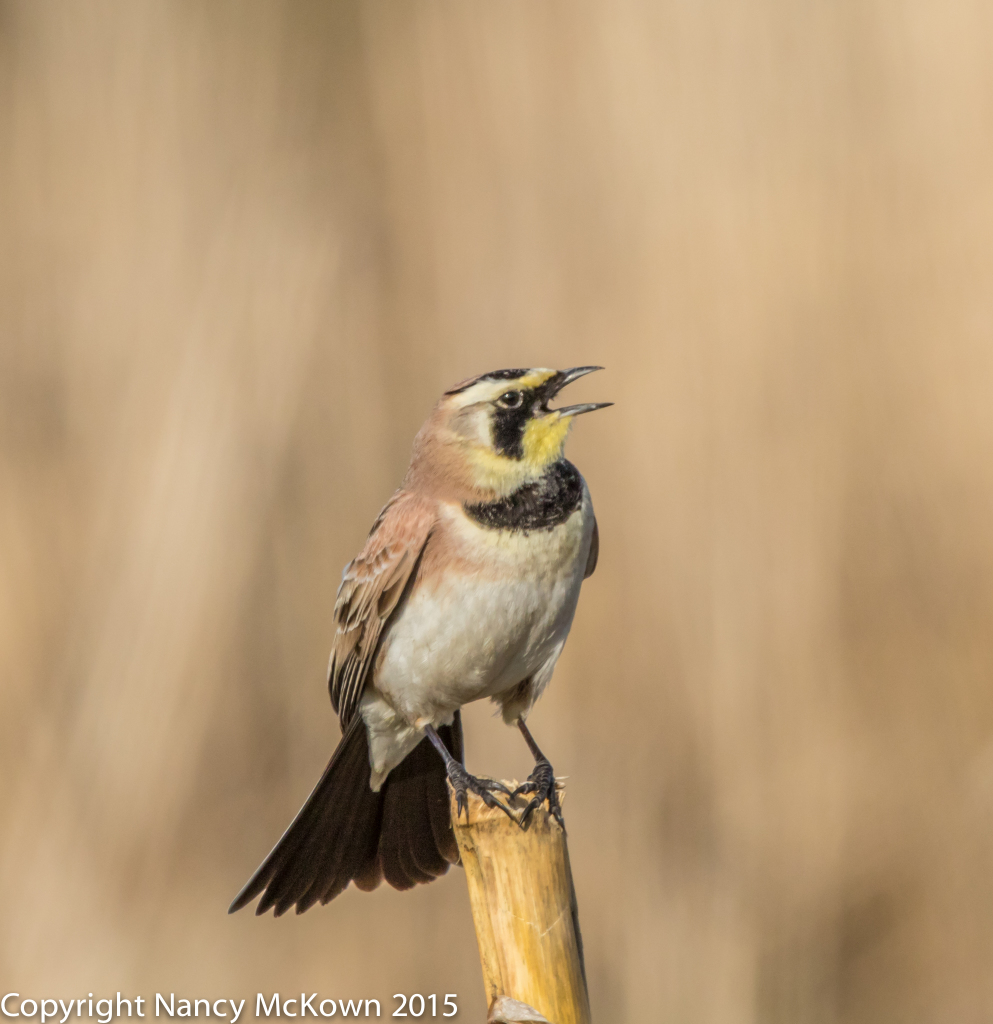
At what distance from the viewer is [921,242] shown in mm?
3803

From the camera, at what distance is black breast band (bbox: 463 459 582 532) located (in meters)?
2.56

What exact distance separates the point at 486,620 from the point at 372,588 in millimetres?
311

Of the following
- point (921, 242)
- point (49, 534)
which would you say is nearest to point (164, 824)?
point (49, 534)

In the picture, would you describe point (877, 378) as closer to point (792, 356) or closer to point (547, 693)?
point (792, 356)

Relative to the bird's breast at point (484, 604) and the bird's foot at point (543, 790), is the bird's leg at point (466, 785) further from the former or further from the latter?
the bird's breast at point (484, 604)

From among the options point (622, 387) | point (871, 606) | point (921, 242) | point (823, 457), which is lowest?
point (871, 606)

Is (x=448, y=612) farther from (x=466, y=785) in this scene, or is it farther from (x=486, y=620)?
(x=466, y=785)

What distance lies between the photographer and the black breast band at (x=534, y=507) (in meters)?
2.56

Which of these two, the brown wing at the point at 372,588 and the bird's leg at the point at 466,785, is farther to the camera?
the brown wing at the point at 372,588

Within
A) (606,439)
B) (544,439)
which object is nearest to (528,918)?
(544,439)

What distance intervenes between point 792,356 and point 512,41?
1372mm

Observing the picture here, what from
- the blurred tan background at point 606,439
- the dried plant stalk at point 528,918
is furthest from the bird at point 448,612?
the blurred tan background at point 606,439

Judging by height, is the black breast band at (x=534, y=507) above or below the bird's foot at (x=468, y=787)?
above

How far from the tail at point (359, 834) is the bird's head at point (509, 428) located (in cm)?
77
